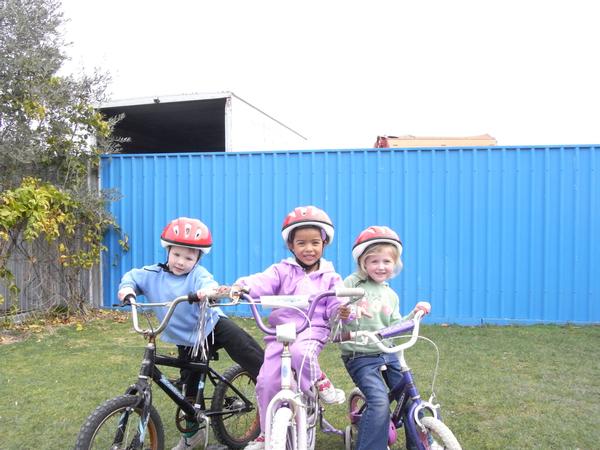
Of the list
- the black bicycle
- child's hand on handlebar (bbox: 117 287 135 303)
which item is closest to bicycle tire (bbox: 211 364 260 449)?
the black bicycle

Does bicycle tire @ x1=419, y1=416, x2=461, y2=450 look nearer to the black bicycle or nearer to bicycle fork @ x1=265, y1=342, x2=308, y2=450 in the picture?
bicycle fork @ x1=265, y1=342, x2=308, y2=450

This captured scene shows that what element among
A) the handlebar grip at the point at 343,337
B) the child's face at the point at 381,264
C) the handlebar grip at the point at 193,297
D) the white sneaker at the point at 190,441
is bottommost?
the white sneaker at the point at 190,441

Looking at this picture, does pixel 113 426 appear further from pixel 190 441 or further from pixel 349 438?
pixel 349 438

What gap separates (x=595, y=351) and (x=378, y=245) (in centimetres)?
414

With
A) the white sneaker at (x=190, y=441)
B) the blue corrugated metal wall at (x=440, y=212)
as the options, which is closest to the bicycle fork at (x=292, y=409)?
the white sneaker at (x=190, y=441)

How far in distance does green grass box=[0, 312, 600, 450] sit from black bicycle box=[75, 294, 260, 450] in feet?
1.53

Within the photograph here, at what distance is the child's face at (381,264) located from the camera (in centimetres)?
299

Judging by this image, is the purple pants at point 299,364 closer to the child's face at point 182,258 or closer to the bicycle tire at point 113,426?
the bicycle tire at point 113,426

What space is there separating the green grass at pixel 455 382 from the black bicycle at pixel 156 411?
1.53 feet

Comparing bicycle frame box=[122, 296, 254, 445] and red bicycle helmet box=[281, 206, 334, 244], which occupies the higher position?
red bicycle helmet box=[281, 206, 334, 244]

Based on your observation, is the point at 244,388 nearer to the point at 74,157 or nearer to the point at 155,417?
the point at 155,417

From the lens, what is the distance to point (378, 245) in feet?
9.78

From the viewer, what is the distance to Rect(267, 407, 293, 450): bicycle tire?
2.09 meters

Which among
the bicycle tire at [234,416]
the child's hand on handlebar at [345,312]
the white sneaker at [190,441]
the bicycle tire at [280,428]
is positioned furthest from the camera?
the bicycle tire at [234,416]
